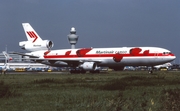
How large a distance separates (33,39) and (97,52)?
21.9 m

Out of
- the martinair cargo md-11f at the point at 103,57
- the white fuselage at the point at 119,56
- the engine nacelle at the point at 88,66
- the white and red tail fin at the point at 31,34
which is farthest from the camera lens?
the white and red tail fin at the point at 31,34

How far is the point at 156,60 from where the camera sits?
67.2 m

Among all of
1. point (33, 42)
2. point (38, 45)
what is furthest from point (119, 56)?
point (33, 42)

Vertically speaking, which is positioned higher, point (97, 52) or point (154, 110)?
point (97, 52)

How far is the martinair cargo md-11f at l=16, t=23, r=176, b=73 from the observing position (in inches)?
2653

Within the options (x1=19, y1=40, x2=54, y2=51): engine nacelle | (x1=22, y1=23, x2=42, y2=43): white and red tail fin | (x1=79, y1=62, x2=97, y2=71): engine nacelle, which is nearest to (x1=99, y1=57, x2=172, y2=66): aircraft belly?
(x1=79, y1=62, x2=97, y2=71): engine nacelle

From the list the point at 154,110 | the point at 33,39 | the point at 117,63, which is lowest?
the point at 154,110

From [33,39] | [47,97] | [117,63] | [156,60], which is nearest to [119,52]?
[117,63]

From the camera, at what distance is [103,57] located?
7256 cm

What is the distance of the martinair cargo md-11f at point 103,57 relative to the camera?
67375 mm

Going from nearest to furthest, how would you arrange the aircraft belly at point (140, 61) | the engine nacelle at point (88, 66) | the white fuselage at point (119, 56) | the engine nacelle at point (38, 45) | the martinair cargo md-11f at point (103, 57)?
the aircraft belly at point (140, 61)
the white fuselage at point (119, 56)
the martinair cargo md-11f at point (103, 57)
the engine nacelle at point (88, 66)
the engine nacelle at point (38, 45)

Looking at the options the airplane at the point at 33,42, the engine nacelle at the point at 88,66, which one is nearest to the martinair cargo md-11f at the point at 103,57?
the engine nacelle at the point at 88,66

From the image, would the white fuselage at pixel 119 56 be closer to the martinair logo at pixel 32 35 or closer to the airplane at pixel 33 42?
the airplane at pixel 33 42

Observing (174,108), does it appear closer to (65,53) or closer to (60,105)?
(60,105)
